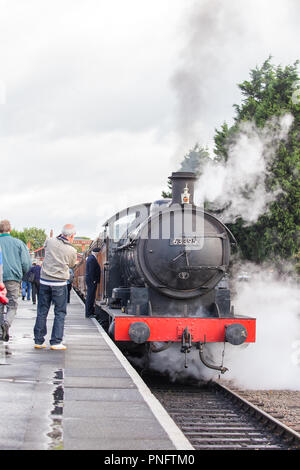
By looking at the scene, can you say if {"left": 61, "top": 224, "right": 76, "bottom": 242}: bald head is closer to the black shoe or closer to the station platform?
the black shoe

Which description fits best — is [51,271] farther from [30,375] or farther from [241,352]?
[241,352]

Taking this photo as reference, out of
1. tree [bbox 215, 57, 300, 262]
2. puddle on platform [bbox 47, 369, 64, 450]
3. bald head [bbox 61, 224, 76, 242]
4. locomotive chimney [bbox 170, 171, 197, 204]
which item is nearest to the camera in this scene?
puddle on platform [bbox 47, 369, 64, 450]

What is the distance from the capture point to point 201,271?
28.6ft

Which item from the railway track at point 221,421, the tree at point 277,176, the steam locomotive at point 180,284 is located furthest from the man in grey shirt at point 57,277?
the tree at point 277,176

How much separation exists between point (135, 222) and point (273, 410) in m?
3.71

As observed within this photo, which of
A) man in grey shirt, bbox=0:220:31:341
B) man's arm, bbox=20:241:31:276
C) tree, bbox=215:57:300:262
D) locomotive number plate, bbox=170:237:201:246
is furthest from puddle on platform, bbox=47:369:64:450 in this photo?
tree, bbox=215:57:300:262

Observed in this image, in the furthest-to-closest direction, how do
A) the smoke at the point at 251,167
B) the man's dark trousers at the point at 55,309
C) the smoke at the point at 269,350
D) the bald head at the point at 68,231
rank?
1. the smoke at the point at 251,167
2. the smoke at the point at 269,350
3. the bald head at the point at 68,231
4. the man's dark trousers at the point at 55,309

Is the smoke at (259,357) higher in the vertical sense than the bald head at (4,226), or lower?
lower

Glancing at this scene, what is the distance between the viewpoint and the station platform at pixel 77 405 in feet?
13.4

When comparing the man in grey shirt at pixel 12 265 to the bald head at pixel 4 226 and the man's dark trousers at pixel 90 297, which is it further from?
the man's dark trousers at pixel 90 297

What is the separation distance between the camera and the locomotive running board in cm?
837

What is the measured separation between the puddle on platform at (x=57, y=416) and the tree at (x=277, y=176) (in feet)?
64.8

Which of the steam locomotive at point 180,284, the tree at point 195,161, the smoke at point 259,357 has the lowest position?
the smoke at point 259,357

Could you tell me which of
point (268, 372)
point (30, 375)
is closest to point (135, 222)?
point (268, 372)
